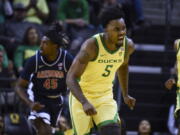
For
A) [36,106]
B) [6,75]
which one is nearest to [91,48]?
[36,106]

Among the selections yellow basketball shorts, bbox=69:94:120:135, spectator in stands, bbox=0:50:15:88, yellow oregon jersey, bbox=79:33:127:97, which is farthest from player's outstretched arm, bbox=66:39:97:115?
spectator in stands, bbox=0:50:15:88

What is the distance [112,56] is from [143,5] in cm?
713

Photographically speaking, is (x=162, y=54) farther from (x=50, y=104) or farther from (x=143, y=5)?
(x=50, y=104)

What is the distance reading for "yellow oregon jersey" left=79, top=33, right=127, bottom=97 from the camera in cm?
823

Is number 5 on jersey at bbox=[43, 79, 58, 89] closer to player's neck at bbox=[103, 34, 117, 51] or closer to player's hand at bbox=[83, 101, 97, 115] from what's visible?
player's neck at bbox=[103, 34, 117, 51]

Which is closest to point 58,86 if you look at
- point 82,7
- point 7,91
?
point 7,91

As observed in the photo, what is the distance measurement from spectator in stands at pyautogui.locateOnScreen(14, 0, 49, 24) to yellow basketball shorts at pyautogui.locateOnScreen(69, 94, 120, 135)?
580 centimetres

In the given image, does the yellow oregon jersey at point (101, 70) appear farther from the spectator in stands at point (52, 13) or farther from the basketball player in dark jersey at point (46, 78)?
the spectator in stands at point (52, 13)

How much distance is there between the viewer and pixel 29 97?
9727 millimetres

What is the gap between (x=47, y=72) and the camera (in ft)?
31.3

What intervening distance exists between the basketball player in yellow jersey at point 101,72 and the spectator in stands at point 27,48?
437 cm

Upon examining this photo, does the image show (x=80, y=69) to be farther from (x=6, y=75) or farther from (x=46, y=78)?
(x=6, y=75)

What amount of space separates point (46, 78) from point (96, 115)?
1.53 metres

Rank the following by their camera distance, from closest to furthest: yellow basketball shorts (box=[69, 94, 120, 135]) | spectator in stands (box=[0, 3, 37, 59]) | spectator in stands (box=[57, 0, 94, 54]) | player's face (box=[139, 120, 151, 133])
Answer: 1. yellow basketball shorts (box=[69, 94, 120, 135])
2. player's face (box=[139, 120, 151, 133])
3. spectator in stands (box=[0, 3, 37, 59])
4. spectator in stands (box=[57, 0, 94, 54])
